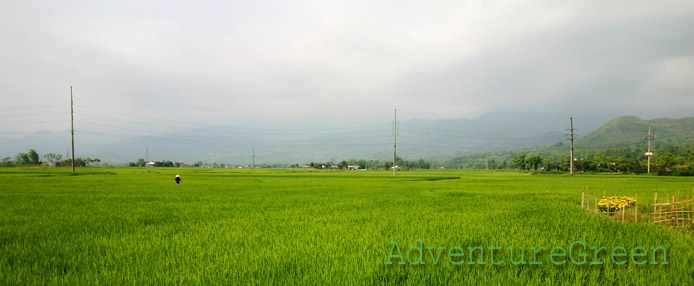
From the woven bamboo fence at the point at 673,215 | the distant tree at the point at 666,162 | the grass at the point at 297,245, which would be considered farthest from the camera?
the distant tree at the point at 666,162

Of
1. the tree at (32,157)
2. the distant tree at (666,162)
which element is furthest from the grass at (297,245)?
the tree at (32,157)

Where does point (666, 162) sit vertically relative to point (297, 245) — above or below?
below

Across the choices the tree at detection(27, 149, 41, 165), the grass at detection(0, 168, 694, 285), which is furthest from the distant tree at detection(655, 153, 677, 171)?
the tree at detection(27, 149, 41, 165)

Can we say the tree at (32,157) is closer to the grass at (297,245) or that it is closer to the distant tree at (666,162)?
the grass at (297,245)

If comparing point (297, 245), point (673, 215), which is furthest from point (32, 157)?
point (673, 215)

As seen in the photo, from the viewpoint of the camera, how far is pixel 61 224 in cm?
888

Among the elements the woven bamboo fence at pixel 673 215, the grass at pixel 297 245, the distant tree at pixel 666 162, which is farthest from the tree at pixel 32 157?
the distant tree at pixel 666 162

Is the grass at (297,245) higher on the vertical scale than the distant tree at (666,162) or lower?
higher

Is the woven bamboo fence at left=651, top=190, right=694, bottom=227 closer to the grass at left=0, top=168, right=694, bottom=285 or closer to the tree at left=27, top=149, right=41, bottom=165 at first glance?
the grass at left=0, top=168, right=694, bottom=285

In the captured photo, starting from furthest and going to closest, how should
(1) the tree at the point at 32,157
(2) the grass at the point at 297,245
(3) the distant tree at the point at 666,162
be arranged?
(1) the tree at the point at 32,157, (3) the distant tree at the point at 666,162, (2) the grass at the point at 297,245

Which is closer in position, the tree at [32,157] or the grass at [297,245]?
the grass at [297,245]

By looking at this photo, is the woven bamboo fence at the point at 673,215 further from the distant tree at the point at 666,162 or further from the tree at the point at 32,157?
the tree at the point at 32,157

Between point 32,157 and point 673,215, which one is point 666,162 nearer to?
point 673,215

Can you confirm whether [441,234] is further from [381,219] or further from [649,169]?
[649,169]
